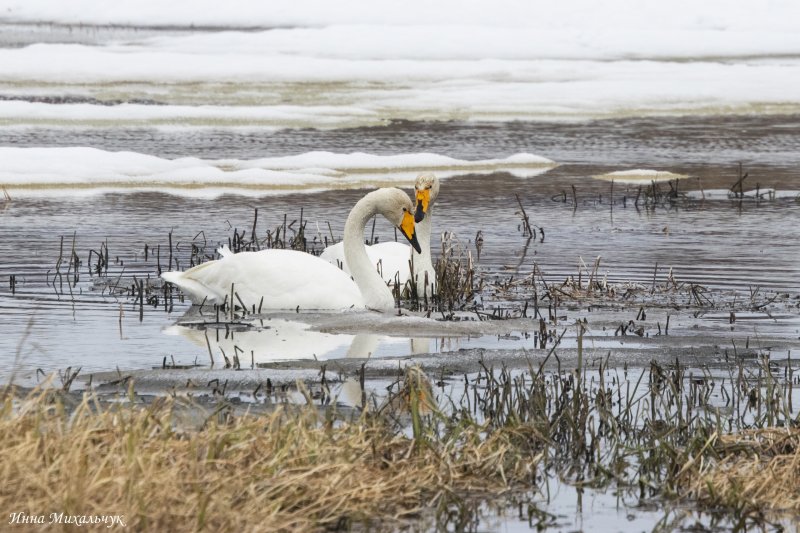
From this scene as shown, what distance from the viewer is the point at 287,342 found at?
8.00 metres

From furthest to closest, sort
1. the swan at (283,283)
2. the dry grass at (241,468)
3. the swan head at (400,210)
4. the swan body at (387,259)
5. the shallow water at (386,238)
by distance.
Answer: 1. the swan body at (387,259)
2. the swan head at (400,210)
3. the swan at (283,283)
4. the shallow water at (386,238)
5. the dry grass at (241,468)

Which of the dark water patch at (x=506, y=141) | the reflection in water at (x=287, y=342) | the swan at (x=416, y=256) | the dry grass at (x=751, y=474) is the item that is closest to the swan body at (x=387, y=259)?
the swan at (x=416, y=256)

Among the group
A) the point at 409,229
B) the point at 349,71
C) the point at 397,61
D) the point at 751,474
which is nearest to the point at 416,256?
the point at 409,229

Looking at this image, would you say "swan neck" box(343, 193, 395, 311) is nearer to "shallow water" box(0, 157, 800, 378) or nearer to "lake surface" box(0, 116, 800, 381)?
"shallow water" box(0, 157, 800, 378)

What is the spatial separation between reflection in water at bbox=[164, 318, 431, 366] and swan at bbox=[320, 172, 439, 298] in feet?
4.51

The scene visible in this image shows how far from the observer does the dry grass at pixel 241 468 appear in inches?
175

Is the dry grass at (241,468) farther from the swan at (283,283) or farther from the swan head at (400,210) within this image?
the swan head at (400,210)

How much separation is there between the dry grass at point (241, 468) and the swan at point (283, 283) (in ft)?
11.0

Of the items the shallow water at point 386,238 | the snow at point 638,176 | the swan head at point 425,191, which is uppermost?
the swan head at point 425,191

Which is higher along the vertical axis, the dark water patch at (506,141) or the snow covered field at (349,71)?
the snow covered field at (349,71)

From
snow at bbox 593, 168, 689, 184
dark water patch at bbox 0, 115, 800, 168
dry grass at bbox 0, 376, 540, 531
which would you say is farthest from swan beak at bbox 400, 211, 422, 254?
dark water patch at bbox 0, 115, 800, 168

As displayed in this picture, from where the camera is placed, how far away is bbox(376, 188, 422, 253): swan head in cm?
959

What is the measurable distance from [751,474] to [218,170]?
38.1ft

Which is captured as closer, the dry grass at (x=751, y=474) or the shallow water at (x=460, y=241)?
the dry grass at (x=751, y=474)
